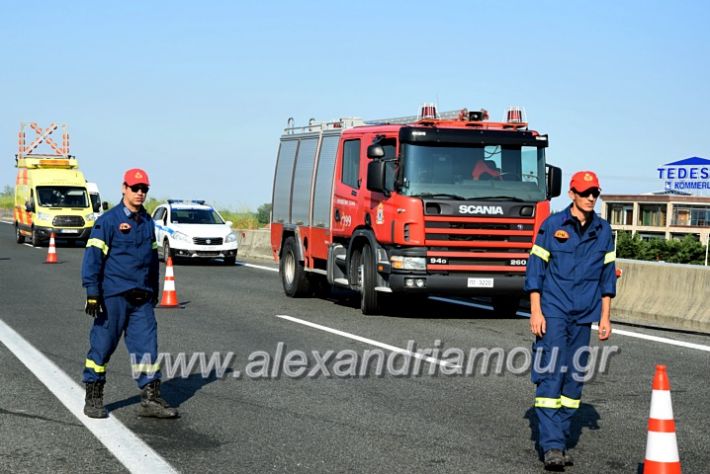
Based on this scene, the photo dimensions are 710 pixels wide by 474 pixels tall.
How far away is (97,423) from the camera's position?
312 inches

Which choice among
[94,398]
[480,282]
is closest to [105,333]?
[94,398]

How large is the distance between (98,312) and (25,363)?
321 cm

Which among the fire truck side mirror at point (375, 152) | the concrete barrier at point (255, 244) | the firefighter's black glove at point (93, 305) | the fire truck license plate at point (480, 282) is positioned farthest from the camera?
the concrete barrier at point (255, 244)

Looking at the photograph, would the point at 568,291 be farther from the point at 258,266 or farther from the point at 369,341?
the point at 258,266

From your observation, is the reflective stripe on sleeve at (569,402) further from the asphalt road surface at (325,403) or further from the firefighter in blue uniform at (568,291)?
the asphalt road surface at (325,403)

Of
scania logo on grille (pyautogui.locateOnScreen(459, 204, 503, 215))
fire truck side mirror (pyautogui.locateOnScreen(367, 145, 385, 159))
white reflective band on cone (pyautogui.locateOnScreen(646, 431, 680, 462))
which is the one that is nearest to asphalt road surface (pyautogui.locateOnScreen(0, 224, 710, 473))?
white reflective band on cone (pyautogui.locateOnScreen(646, 431, 680, 462))

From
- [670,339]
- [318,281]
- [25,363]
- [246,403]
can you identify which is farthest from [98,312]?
[318,281]

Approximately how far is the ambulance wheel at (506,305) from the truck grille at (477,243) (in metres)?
1.25

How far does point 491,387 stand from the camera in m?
9.80

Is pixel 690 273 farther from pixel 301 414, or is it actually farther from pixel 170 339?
pixel 301 414

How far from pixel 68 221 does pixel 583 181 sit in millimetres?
32767

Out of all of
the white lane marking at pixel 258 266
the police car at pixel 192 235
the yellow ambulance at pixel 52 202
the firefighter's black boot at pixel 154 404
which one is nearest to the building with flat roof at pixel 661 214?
the yellow ambulance at pixel 52 202

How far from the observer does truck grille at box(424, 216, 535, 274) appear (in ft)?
49.7

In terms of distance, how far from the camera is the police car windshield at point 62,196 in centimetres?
3841
